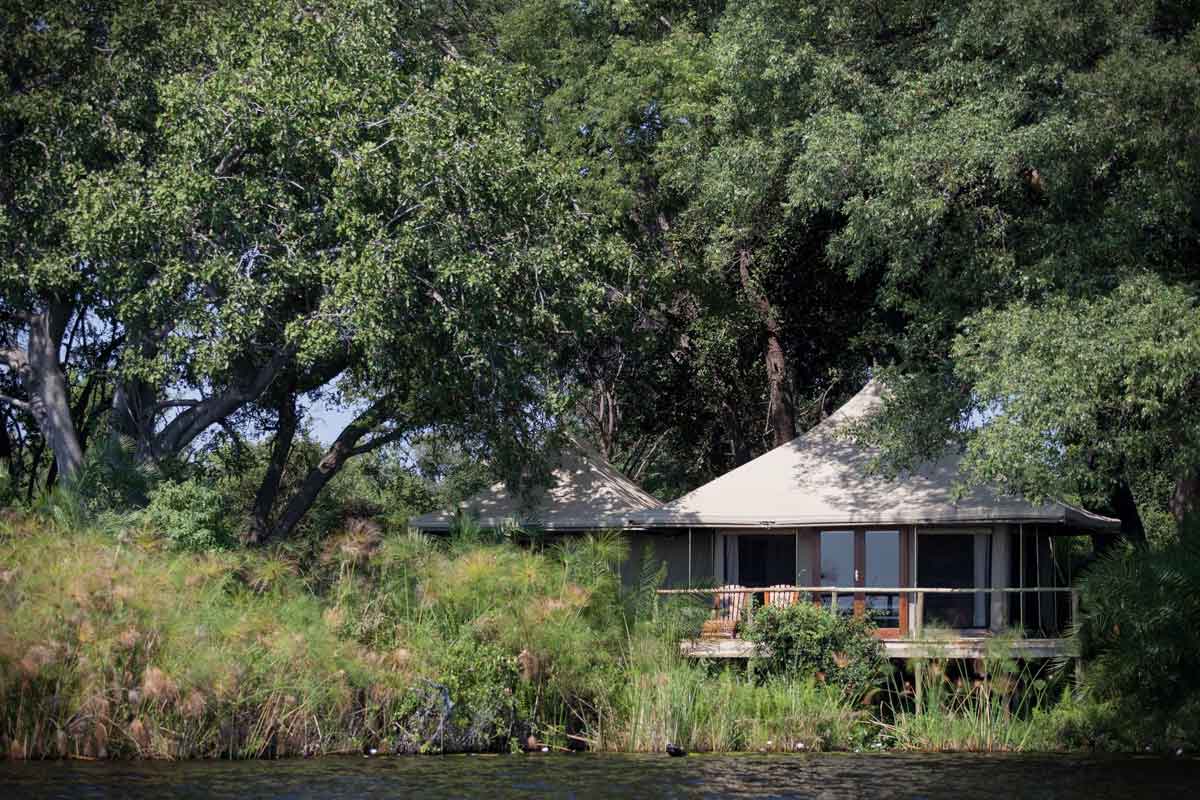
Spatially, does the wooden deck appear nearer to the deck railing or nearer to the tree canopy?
the deck railing

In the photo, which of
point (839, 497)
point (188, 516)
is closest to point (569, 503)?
point (839, 497)

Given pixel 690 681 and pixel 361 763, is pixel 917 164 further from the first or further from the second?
pixel 361 763

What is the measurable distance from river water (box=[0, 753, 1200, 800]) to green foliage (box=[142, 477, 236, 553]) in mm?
5561

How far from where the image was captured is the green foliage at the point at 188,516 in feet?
76.3

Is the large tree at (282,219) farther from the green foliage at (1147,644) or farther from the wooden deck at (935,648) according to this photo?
the green foliage at (1147,644)

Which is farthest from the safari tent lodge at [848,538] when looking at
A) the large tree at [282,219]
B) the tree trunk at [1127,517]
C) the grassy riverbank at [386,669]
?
the large tree at [282,219]

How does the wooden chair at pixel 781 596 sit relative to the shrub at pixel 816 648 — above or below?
above

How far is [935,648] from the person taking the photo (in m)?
22.6

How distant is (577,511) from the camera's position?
95.1 ft

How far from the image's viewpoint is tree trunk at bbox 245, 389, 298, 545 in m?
30.8

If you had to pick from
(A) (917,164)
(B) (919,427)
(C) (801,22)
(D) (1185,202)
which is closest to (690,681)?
(B) (919,427)

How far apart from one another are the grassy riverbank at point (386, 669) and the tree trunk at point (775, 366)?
11.0 metres

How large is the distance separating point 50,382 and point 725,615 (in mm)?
13354

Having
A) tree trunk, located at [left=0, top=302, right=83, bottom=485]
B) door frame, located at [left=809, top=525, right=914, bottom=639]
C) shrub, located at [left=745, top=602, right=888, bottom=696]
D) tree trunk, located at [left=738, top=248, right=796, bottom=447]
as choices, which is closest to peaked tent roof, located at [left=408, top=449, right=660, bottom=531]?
door frame, located at [left=809, top=525, right=914, bottom=639]
